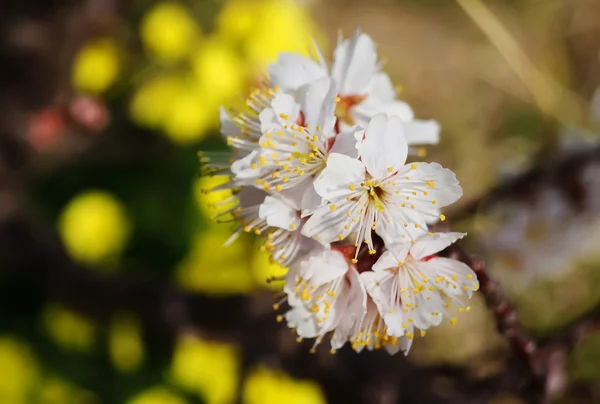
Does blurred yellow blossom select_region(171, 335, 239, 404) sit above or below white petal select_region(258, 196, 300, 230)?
below

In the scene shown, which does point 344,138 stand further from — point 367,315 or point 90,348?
point 90,348

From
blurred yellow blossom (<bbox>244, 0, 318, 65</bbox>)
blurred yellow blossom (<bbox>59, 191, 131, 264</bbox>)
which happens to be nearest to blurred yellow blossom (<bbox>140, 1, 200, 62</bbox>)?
blurred yellow blossom (<bbox>244, 0, 318, 65</bbox>)

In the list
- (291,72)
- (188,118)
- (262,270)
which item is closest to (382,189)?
(291,72)

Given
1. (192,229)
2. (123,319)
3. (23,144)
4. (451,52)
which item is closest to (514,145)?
(451,52)

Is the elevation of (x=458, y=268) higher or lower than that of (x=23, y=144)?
higher

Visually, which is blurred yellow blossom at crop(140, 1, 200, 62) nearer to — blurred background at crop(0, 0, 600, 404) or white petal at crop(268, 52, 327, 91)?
blurred background at crop(0, 0, 600, 404)
